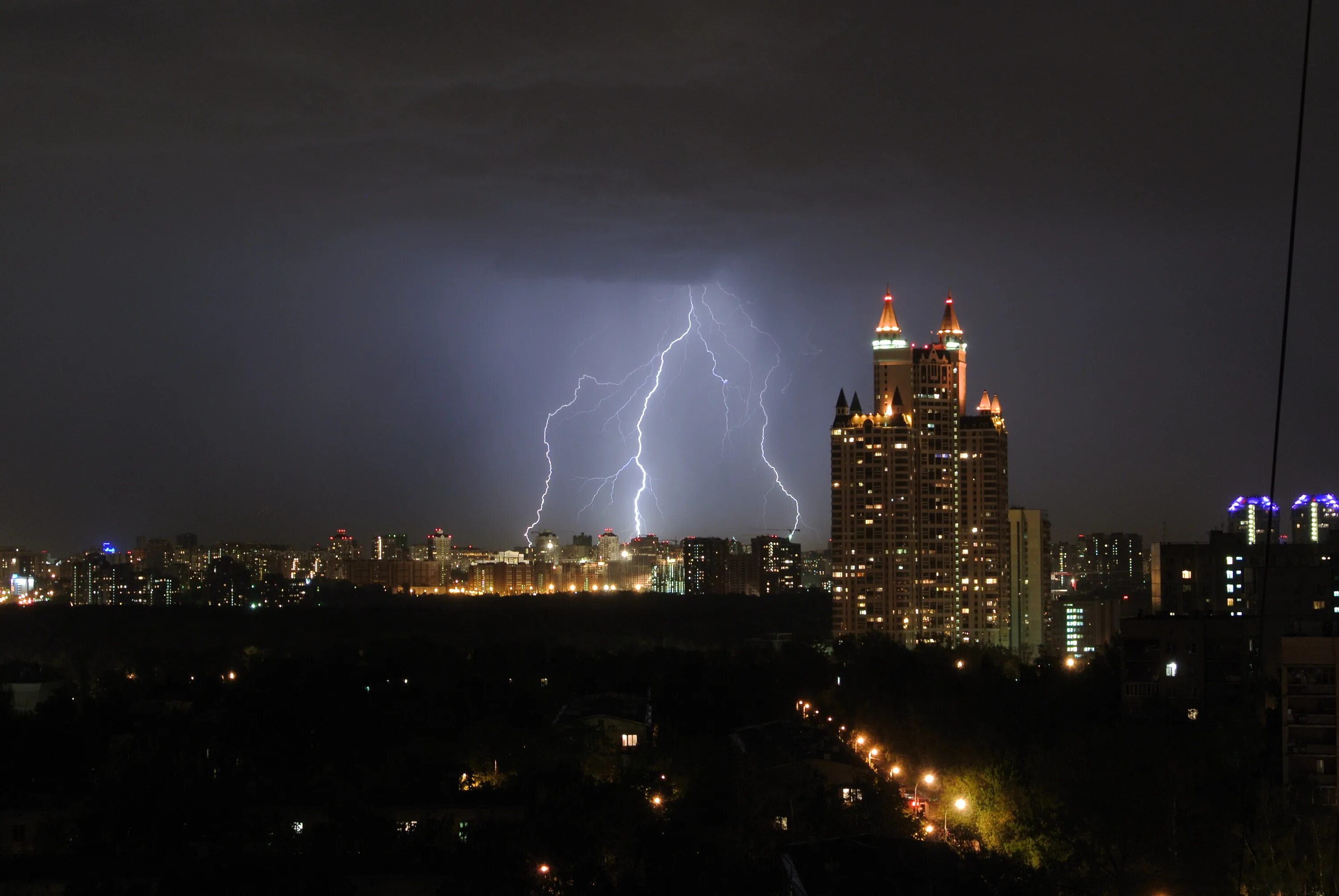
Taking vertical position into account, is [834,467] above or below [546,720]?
above

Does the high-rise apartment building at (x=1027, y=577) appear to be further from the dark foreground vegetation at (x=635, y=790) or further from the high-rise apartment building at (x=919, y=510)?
the dark foreground vegetation at (x=635, y=790)

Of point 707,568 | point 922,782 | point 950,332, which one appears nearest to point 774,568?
point 707,568

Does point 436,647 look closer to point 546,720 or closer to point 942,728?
point 546,720

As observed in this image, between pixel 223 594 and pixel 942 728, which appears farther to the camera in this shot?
pixel 223 594

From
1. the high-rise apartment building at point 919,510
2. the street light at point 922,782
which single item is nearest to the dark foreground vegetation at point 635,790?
the street light at point 922,782

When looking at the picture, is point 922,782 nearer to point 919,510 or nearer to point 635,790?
point 635,790

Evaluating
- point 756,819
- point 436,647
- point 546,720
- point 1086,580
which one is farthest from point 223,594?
point 756,819
